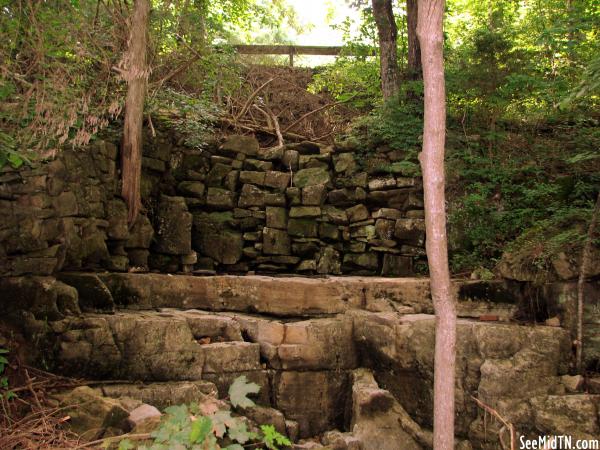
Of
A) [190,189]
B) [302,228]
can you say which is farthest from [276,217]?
[190,189]

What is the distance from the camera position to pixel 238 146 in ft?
31.8

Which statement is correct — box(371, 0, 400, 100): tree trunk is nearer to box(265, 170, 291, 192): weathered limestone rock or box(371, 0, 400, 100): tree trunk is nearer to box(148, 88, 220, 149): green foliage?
box(265, 170, 291, 192): weathered limestone rock

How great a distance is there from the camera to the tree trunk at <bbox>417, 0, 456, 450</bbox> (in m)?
4.76

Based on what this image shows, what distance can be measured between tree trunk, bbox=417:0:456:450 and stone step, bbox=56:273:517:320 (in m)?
2.55

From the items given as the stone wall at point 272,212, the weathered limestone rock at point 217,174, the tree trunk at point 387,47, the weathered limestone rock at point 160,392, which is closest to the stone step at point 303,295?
the stone wall at point 272,212

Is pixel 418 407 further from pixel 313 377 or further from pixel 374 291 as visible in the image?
pixel 374 291

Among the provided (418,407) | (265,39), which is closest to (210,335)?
(418,407)

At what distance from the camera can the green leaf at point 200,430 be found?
3.76m

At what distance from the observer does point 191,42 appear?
9258 mm

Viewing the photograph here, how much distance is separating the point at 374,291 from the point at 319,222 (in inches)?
84.7

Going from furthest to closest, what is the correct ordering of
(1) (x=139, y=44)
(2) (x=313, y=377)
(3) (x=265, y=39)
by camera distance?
(3) (x=265, y=39) < (1) (x=139, y=44) < (2) (x=313, y=377)

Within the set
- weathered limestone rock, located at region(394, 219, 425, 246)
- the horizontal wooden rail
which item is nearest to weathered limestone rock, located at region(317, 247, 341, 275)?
weathered limestone rock, located at region(394, 219, 425, 246)

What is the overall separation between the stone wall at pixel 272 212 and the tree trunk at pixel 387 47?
167cm

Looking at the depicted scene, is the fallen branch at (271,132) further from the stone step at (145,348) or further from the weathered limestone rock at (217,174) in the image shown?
the stone step at (145,348)
